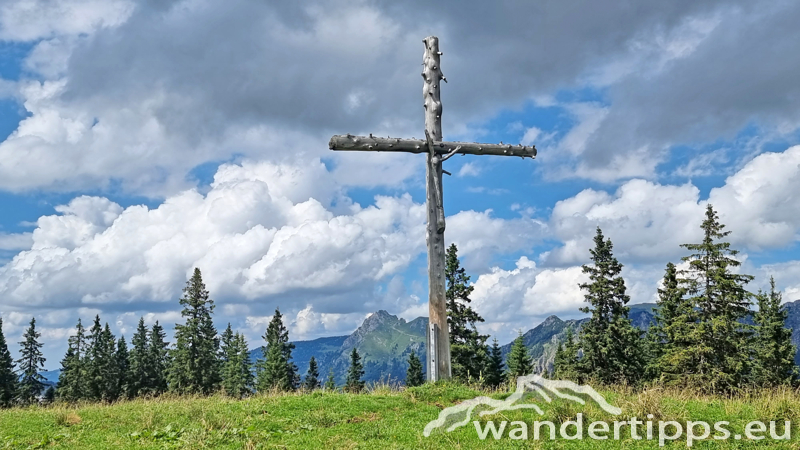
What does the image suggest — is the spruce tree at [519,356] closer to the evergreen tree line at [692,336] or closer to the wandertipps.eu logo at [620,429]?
the evergreen tree line at [692,336]

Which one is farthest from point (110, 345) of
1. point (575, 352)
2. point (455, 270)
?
point (575, 352)

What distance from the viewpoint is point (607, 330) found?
40.2 m

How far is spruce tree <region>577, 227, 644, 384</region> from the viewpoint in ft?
131

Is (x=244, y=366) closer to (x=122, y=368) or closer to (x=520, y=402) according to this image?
(x=122, y=368)

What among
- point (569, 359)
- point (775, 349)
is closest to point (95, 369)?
point (569, 359)

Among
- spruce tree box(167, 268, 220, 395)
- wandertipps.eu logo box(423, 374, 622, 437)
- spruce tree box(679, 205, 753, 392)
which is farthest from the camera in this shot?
spruce tree box(167, 268, 220, 395)

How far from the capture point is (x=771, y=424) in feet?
35.3

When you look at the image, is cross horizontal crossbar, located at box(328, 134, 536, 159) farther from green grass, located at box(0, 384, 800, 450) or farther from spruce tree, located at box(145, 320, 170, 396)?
spruce tree, located at box(145, 320, 170, 396)

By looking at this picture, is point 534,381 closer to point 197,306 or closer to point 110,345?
point 197,306

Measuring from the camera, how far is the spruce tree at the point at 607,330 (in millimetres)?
40000

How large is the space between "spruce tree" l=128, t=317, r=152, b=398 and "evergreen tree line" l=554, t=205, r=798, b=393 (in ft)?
169

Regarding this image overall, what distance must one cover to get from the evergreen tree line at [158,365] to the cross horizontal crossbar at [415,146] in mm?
42298

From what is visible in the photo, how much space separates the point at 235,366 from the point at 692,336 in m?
55.2


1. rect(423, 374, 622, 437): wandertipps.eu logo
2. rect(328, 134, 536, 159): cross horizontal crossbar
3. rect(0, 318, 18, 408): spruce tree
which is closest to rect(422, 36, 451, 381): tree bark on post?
rect(328, 134, 536, 159): cross horizontal crossbar
